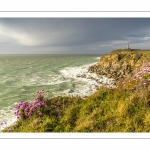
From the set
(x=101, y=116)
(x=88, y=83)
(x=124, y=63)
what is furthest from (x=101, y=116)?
(x=124, y=63)

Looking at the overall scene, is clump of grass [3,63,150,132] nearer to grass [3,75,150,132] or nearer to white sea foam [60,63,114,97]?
grass [3,75,150,132]

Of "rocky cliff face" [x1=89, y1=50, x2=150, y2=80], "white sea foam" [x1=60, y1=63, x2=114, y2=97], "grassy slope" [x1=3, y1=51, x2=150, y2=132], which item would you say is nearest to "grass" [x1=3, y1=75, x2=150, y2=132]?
"grassy slope" [x1=3, y1=51, x2=150, y2=132]

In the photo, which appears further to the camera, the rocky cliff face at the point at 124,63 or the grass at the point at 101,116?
the rocky cliff face at the point at 124,63

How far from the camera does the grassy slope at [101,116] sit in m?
4.53

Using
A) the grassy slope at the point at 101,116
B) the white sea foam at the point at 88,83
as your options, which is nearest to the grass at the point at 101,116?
the grassy slope at the point at 101,116

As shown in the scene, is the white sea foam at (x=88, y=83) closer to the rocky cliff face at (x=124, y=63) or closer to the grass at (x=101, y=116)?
the rocky cliff face at (x=124, y=63)

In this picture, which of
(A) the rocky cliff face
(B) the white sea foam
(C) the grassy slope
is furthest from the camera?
(A) the rocky cliff face

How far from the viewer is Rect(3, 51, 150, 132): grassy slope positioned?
4527 mm
